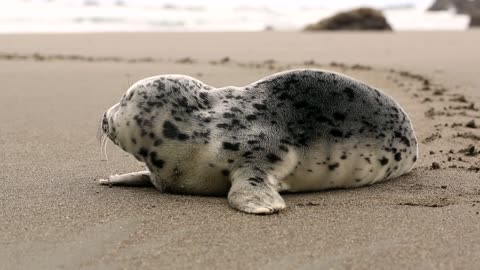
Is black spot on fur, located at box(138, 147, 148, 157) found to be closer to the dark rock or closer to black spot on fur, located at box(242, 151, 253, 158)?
black spot on fur, located at box(242, 151, 253, 158)

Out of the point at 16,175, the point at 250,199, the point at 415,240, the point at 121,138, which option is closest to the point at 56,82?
the point at 16,175

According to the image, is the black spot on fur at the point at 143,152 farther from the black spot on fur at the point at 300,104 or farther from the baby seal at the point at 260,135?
the black spot on fur at the point at 300,104

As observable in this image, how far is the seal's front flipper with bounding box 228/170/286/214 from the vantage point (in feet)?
9.20

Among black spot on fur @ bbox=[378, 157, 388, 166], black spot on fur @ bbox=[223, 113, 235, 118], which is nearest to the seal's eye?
black spot on fur @ bbox=[223, 113, 235, 118]

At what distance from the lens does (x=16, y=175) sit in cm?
353

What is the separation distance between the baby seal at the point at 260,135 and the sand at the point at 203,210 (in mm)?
87

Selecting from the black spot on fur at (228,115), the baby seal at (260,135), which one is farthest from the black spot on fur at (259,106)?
the black spot on fur at (228,115)

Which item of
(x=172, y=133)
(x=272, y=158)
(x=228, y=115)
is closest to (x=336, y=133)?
(x=272, y=158)

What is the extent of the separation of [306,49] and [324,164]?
687 centimetres

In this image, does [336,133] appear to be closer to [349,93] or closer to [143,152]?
[349,93]

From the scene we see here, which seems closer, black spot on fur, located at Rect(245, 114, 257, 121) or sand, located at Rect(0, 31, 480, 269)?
sand, located at Rect(0, 31, 480, 269)

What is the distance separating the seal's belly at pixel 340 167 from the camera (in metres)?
3.18

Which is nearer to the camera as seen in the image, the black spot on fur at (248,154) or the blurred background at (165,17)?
the black spot on fur at (248,154)

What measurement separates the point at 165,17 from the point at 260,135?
50.8 feet
